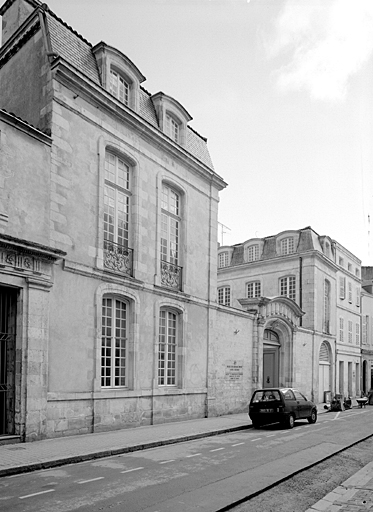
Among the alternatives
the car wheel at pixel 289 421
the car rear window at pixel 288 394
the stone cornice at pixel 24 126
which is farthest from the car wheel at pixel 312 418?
the stone cornice at pixel 24 126

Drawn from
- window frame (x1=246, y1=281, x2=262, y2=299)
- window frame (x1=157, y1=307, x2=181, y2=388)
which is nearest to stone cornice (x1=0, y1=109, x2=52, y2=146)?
window frame (x1=157, y1=307, x2=181, y2=388)

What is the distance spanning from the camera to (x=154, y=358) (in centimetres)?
1673

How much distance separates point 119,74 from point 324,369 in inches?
900

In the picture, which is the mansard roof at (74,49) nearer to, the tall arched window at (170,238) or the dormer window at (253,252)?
the tall arched window at (170,238)

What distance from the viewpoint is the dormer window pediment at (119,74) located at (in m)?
15.8

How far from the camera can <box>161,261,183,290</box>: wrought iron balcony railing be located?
17.8 m

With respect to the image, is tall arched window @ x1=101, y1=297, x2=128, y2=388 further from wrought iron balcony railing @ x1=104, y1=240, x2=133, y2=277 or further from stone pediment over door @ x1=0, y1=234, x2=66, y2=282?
stone pediment over door @ x1=0, y1=234, x2=66, y2=282

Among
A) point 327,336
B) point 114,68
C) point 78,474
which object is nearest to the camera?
point 78,474

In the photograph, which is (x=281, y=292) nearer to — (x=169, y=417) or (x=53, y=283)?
(x=169, y=417)

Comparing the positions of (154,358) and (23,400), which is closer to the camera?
(23,400)

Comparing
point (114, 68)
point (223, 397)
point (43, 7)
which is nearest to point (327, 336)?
point (223, 397)

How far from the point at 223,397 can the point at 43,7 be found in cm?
1479

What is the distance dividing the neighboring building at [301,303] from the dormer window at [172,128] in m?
8.87

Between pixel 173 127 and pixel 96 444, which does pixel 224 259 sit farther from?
pixel 96 444
